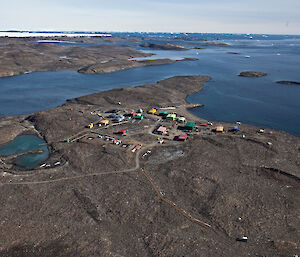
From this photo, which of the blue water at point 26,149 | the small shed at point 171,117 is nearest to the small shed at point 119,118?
the small shed at point 171,117

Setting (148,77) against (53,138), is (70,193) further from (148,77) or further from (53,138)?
(148,77)

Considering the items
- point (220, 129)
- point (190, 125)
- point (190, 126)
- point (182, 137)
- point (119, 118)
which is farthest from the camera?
point (119, 118)

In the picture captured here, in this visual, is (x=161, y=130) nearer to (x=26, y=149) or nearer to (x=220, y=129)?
(x=220, y=129)

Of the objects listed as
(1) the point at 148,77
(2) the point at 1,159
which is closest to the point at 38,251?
(2) the point at 1,159

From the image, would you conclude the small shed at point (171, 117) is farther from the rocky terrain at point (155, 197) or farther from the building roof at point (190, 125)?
the building roof at point (190, 125)

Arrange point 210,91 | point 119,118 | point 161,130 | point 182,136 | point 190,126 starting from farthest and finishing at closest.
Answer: point 210,91
point 119,118
point 190,126
point 161,130
point 182,136

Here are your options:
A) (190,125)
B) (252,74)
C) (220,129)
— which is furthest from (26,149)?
(252,74)
